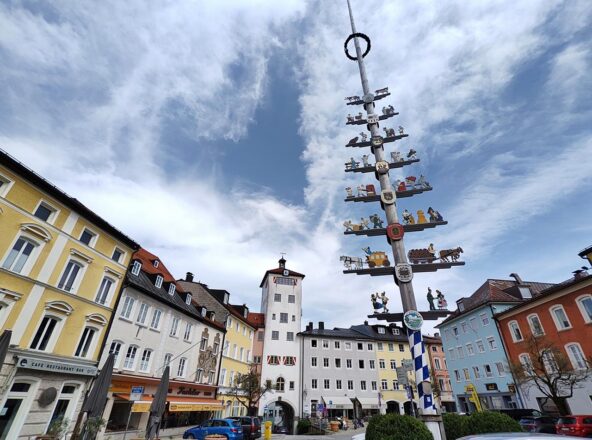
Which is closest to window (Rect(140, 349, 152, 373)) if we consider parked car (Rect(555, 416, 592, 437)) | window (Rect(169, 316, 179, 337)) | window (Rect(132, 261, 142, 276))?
window (Rect(169, 316, 179, 337))

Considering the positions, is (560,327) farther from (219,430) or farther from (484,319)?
(219,430)

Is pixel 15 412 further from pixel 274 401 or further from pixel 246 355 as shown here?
pixel 274 401

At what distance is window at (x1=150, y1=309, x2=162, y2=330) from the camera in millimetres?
24303

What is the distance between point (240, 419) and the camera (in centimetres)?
2345

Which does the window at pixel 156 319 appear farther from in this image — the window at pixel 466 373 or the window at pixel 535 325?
the window at pixel 466 373

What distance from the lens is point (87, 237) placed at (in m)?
19.8

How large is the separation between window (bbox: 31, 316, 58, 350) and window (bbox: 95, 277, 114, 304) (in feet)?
9.37

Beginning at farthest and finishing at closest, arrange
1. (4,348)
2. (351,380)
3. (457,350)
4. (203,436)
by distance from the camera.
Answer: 1. (351,380)
2. (457,350)
3. (203,436)
4. (4,348)

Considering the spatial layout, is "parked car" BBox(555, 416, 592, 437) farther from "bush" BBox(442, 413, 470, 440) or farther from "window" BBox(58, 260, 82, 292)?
"window" BBox(58, 260, 82, 292)

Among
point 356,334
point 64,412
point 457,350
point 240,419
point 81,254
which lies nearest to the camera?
point 64,412

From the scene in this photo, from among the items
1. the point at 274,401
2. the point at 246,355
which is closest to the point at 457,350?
the point at 274,401

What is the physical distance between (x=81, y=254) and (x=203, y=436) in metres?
14.7

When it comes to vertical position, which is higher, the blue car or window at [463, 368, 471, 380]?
window at [463, 368, 471, 380]

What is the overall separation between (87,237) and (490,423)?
23.6m
